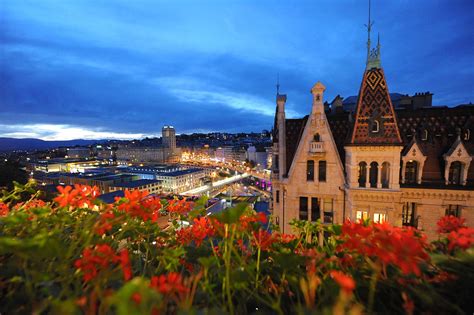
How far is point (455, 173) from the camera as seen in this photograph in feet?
39.4

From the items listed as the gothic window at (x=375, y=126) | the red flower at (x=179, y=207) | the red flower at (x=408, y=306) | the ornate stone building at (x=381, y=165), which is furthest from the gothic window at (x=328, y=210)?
the red flower at (x=408, y=306)

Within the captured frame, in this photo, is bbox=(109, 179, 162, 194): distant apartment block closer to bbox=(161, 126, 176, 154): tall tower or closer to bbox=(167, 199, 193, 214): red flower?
bbox=(167, 199, 193, 214): red flower

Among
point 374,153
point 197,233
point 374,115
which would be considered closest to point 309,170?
point 374,153

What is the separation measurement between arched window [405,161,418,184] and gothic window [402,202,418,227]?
1330 millimetres

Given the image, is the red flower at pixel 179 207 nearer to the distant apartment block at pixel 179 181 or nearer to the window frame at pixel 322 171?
the window frame at pixel 322 171

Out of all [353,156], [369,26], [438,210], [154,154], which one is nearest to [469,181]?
[438,210]

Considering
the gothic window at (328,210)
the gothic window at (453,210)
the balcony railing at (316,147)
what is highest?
the balcony railing at (316,147)

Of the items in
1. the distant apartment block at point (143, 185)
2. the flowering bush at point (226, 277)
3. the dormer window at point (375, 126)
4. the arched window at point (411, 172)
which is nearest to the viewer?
the flowering bush at point (226, 277)

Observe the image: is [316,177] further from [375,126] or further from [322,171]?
[375,126]

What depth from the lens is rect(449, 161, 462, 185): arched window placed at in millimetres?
11922

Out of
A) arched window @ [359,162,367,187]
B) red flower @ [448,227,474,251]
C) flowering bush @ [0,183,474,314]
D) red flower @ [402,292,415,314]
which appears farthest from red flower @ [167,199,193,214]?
arched window @ [359,162,367,187]

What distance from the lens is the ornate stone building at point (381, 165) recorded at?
1198 centimetres

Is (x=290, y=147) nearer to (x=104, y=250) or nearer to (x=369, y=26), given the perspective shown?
(x=369, y=26)

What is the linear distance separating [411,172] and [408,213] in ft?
7.89
